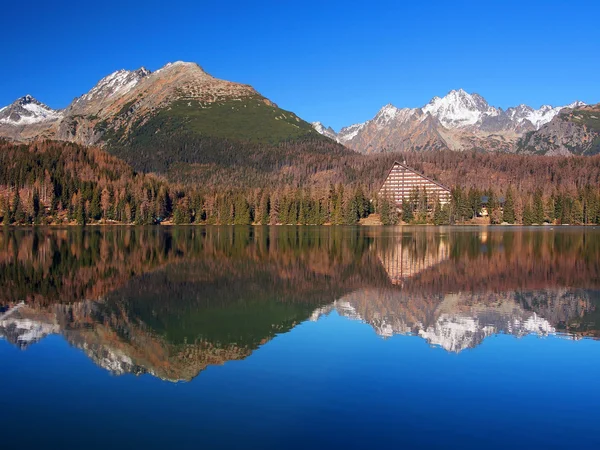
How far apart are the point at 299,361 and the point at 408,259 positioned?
37.1m

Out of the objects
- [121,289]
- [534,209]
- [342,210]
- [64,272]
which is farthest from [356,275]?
[534,209]

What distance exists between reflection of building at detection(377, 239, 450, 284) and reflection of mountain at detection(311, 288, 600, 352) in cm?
745

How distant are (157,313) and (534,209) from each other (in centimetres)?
16219

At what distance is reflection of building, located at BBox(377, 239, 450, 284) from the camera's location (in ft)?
149

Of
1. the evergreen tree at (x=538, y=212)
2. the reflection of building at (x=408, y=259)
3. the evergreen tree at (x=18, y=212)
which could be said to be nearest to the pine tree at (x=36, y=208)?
the evergreen tree at (x=18, y=212)

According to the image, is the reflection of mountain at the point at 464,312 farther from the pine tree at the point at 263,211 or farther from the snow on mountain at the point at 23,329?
the pine tree at the point at 263,211

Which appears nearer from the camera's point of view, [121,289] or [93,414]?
[93,414]

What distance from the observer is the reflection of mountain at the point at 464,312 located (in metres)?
25.5

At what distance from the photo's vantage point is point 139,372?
19766mm

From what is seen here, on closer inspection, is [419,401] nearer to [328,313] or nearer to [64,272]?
[328,313]

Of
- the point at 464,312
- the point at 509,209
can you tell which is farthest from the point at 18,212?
the point at 464,312

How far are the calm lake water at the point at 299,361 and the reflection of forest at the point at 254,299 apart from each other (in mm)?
160

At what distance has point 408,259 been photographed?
5638 centimetres

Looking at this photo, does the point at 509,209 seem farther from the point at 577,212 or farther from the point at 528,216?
the point at 577,212
